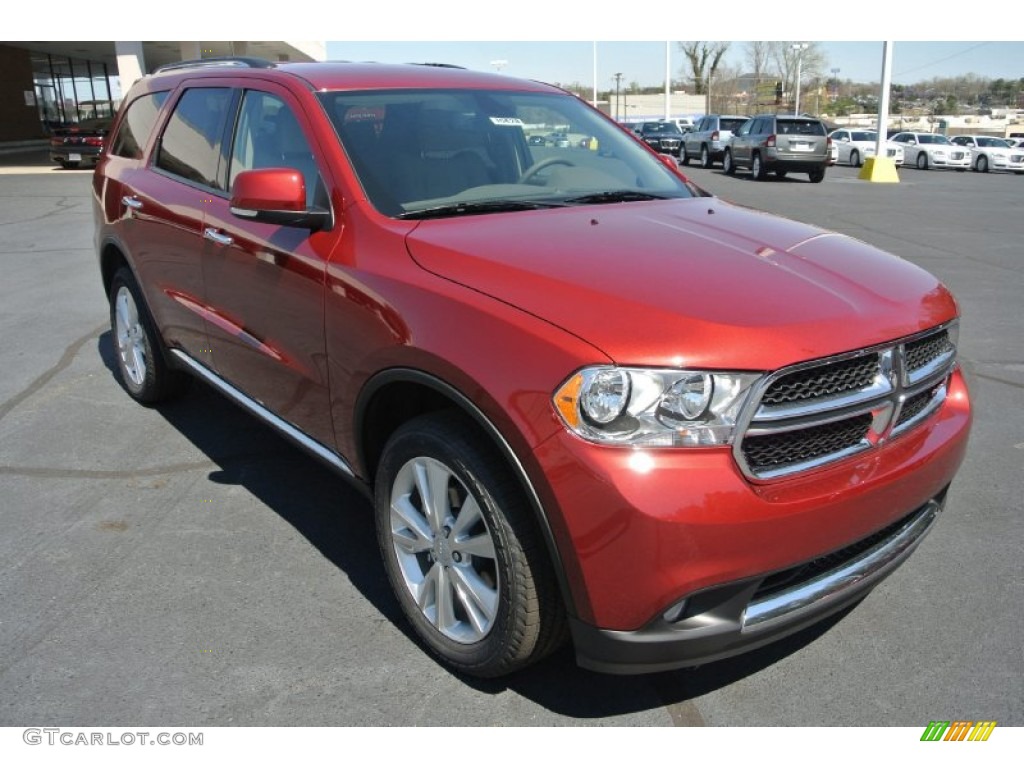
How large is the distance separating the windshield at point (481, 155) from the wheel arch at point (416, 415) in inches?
25.3

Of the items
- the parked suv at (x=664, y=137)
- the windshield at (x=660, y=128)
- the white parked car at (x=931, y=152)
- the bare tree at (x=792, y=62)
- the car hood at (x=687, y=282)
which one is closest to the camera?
the car hood at (x=687, y=282)

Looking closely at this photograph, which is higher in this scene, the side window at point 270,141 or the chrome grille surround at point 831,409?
the side window at point 270,141

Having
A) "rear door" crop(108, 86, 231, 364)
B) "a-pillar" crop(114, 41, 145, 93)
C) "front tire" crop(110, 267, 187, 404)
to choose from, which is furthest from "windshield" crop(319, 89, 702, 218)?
"a-pillar" crop(114, 41, 145, 93)

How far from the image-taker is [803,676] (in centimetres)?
278

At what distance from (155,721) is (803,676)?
78.5 inches

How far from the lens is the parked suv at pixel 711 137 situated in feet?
96.5

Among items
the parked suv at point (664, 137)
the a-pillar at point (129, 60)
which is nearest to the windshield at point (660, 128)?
the parked suv at point (664, 137)

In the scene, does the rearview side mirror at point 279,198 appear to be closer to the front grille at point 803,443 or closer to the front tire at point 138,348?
the front grille at point 803,443

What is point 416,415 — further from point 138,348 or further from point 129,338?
point 129,338

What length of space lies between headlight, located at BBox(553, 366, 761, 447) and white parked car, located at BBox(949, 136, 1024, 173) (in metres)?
35.7

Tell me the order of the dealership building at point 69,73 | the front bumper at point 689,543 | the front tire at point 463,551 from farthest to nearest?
the dealership building at point 69,73
the front tire at point 463,551
the front bumper at point 689,543

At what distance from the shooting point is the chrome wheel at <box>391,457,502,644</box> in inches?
102

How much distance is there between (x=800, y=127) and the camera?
2409 centimetres
